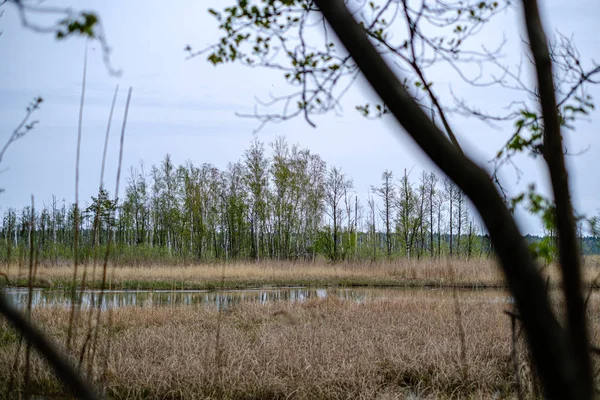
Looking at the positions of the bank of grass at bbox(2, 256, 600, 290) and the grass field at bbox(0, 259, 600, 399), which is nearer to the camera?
the grass field at bbox(0, 259, 600, 399)

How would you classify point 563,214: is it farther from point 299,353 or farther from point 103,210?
point 299,353

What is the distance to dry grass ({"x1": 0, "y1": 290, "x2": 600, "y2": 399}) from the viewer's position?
5129 millimetres

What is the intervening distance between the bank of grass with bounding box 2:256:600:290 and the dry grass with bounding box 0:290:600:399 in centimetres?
1042

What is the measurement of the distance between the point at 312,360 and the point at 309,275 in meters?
15.9

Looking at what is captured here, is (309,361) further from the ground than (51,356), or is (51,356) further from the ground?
(51,356)

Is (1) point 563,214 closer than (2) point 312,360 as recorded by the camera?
Yes

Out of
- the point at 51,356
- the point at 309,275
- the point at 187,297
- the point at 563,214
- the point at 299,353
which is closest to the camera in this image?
the point at 51,356

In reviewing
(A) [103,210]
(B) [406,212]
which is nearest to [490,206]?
(A) [103,210]

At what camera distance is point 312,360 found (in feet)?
19.0

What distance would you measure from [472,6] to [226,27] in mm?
1394

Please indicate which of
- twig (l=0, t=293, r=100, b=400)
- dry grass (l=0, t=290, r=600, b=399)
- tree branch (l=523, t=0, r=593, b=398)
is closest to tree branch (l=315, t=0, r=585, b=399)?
tree branch (l=523, t=0, r=593, b=398)

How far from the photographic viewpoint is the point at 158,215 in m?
42.5

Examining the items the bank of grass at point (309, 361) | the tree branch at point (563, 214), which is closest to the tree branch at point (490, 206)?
the tree branch at point (563, 214)

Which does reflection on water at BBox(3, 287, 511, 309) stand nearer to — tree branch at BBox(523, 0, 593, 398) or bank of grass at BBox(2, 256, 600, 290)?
bank of grass at BBox(2, 256, 600, 290)
